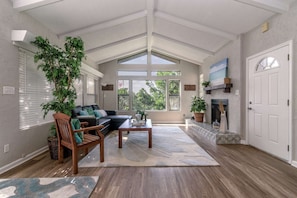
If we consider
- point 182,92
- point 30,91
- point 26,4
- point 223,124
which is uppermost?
point 26,4

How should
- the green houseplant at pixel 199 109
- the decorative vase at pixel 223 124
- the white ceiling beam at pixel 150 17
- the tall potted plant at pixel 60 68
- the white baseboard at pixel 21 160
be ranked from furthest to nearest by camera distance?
the green houseplant at pixel 199 109
the decorative vase at pixel 223 124
the white ceiling beam at pixel 150 17
the tall potted plant at pixel 60 68
the white baseboard at pixel 21 160

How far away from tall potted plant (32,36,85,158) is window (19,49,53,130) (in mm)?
239

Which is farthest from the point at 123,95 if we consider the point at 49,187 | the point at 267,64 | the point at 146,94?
the point at 49,187

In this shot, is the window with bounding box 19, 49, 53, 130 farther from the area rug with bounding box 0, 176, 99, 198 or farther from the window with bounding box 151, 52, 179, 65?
the window with bounding box 151, 52, 179, 65

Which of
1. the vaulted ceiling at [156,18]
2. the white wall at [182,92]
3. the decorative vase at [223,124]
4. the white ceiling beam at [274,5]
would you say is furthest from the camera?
the white wall at [182,92]

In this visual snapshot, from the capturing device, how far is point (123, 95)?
7.82 metres

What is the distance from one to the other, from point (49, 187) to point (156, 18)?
4.46 m

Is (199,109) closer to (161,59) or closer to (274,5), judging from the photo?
(161,59)

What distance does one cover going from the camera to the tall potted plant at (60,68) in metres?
3.06

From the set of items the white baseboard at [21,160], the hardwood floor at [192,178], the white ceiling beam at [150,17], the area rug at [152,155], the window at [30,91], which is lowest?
the hardwood floor at [192,178]

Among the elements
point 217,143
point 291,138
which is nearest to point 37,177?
point 217,143

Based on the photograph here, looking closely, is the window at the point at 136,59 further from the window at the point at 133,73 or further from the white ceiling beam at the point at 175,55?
the white ceiling beam at the point at 175,55

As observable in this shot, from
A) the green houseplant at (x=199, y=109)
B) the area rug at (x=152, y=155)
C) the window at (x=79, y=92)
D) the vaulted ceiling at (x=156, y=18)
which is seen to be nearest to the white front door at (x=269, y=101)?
the vaulted ceiling at (x=156, y=18)

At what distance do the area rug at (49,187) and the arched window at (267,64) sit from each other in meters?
3.65
